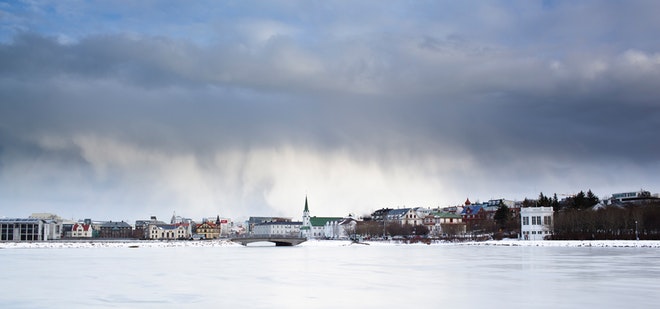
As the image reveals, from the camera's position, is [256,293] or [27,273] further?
[27,273]

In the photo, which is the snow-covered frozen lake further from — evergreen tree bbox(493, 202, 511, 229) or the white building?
evergreen tree bbox(493, 202, 511, 229)

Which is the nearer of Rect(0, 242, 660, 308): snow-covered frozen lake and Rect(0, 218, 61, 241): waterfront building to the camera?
Rect(0, 242, 660, 308): snow-covered frozen lake

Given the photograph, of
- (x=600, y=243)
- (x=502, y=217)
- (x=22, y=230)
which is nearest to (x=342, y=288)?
(x=600, y=243)

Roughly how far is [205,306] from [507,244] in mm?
85173

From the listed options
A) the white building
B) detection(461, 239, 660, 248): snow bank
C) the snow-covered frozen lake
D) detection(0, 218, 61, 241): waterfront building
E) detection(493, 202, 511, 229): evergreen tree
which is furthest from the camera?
detection(0, 218, 61, 241): waterfront building

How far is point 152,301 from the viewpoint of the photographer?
2494cm

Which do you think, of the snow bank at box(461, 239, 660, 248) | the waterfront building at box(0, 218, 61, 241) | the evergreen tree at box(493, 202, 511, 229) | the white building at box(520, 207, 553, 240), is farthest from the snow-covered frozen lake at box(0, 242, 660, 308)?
the waterfront building at box(0, 218, 61, 241)

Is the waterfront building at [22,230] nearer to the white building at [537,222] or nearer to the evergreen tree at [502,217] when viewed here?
the evergreen tree at [502,217]

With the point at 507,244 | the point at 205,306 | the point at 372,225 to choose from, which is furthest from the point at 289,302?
the point at 372,225

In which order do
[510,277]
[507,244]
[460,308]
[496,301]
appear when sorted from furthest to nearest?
[507,244] → [510,277] → [496,301] → [460,308]

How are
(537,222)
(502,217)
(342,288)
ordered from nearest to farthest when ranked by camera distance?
(342,288)
(537,222)
(502,217)

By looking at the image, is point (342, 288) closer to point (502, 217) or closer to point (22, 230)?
point (502, 217)

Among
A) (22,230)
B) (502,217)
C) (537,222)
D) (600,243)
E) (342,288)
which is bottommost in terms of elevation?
(600,243)

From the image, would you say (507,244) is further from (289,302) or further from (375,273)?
(289,302)
